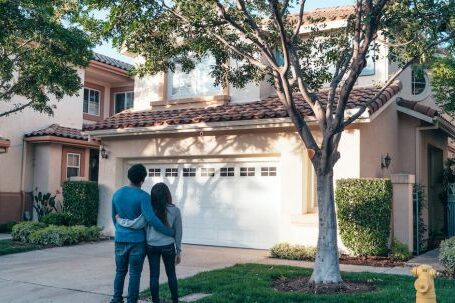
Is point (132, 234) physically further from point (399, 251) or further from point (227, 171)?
point (227, 171)

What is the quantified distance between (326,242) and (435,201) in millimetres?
9759

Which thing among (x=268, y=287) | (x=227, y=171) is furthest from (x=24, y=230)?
(x=268, y=287)

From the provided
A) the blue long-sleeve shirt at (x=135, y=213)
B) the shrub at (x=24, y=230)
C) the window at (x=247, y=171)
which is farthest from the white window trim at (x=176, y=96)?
the blue long-sleeve shirt at (x=135, y=213)

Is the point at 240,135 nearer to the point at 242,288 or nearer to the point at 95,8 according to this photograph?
the point at 95,8

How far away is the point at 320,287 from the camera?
321 inches

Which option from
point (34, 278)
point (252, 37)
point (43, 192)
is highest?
point (252, 37)

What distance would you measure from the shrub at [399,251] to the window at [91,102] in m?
16.2

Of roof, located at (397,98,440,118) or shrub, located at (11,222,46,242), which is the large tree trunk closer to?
roof, located at (397,98,440,118)

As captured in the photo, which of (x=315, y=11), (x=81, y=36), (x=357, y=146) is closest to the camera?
(x=357, y=146)

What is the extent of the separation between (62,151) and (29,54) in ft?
24.0

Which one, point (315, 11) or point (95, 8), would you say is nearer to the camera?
point (95, 8)

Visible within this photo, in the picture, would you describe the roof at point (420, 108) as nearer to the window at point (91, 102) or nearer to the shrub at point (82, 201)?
the shrub at point (82, 201)

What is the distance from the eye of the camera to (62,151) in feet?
67.6

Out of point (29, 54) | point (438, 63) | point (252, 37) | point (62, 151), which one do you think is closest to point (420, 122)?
point (438, 63)
